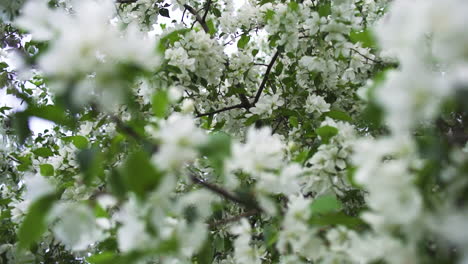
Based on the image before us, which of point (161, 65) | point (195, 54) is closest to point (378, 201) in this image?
point (161, 65)

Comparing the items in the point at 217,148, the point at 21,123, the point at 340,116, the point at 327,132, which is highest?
the point at 340,116

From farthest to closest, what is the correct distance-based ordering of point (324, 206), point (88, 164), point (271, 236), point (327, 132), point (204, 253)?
point (327, 132) < point (204, 253) < point (271, 236) < point (324, 206) < point (88, 164)

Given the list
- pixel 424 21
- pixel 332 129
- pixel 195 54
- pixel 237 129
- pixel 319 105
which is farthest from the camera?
pixel 237 129

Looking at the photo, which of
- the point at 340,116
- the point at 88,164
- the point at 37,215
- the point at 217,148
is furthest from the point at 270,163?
the point at 340,116

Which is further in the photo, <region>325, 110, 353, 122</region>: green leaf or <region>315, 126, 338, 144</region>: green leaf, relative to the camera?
<region>325, 110, 353, 122</region>: green leaf

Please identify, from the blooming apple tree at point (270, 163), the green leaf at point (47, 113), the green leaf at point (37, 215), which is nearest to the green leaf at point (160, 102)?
the blooming apple tree at point (270, 163)

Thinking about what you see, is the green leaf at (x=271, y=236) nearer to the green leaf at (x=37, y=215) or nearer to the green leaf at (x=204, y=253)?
the green leaf at (x=204, y=253)

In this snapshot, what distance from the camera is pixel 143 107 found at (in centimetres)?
256

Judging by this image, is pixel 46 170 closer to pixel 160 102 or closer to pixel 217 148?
pixel 160 102

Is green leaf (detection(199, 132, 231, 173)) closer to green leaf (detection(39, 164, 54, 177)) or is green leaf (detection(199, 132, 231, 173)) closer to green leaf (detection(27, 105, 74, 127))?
green leaf (detection(27, 105, 74, 127))

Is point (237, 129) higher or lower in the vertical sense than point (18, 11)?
higher

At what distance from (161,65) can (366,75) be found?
4.75 feet

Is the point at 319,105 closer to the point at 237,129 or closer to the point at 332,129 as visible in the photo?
the point at 237,129

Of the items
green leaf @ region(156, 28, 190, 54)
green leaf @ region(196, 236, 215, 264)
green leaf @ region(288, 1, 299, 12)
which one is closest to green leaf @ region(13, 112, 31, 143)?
green leaf @ region(196, 236, 215, 264)
